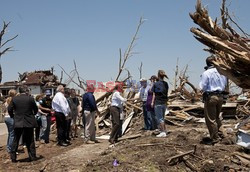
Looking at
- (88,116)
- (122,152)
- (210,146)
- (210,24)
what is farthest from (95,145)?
(210,24)

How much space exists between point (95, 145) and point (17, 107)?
2.86 metres

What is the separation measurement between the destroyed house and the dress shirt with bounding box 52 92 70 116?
124ft

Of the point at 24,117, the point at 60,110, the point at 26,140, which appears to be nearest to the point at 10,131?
the point at 26,140

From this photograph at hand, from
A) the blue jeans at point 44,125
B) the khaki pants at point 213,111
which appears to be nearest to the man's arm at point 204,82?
the khaki pants at point 213,111

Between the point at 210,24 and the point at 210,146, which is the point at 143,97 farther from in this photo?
the point at 210,24

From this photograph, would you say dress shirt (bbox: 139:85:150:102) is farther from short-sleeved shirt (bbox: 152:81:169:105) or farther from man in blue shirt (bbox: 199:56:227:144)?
man in blue shirt (bbox: 199:56:227:144)

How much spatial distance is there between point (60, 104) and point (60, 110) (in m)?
0.21

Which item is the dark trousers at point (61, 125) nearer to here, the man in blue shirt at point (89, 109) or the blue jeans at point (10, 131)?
the man in blue shirt at point (89, 109)

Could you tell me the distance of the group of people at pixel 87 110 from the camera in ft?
22.0

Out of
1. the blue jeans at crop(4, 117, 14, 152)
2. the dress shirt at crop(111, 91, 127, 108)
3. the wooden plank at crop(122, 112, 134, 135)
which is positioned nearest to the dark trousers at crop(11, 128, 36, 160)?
the blue jeans at crop(4, 117, 14, 152)

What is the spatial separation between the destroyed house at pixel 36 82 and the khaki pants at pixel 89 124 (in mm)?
37521

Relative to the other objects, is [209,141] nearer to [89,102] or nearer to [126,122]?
[89,102]

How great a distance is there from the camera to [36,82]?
162 feet

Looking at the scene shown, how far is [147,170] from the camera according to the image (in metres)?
5.55
